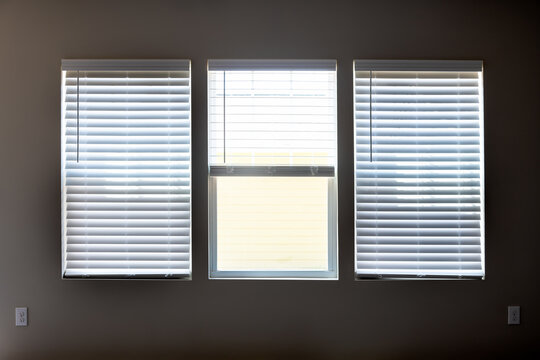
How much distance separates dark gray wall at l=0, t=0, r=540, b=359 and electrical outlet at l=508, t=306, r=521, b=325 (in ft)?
0.17

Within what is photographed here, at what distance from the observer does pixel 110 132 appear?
2.96 metres

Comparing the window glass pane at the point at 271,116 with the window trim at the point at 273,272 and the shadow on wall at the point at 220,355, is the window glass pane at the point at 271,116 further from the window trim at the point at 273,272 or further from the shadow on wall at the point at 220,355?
the shadow on wall at the point at 220,355

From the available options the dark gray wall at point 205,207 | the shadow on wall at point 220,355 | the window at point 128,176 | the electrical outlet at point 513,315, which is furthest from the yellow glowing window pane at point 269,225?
the electrical outlet at point 513,315

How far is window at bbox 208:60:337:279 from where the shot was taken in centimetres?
298

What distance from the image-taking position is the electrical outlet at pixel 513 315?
2947 millimetres

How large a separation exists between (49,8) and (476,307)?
3.52 metres

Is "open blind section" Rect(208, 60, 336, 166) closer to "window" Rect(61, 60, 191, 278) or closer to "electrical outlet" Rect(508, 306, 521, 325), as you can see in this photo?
"window" Rect(61, 60, 191, 278)

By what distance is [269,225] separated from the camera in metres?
3.01

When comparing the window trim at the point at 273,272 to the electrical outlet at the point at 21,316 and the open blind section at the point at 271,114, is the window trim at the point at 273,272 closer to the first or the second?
the open blind section at the point at 271,114

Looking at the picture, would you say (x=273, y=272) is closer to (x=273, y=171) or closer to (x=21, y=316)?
(x=273, y=171)

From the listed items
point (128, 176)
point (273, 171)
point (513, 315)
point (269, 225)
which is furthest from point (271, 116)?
point (513, 315)

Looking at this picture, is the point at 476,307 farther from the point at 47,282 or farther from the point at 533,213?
the point at 47,282

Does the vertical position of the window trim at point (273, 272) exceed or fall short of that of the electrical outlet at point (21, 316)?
it exceeds it

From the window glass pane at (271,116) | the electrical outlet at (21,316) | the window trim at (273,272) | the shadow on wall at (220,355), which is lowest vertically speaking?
the shadow on wall at (220,355)
